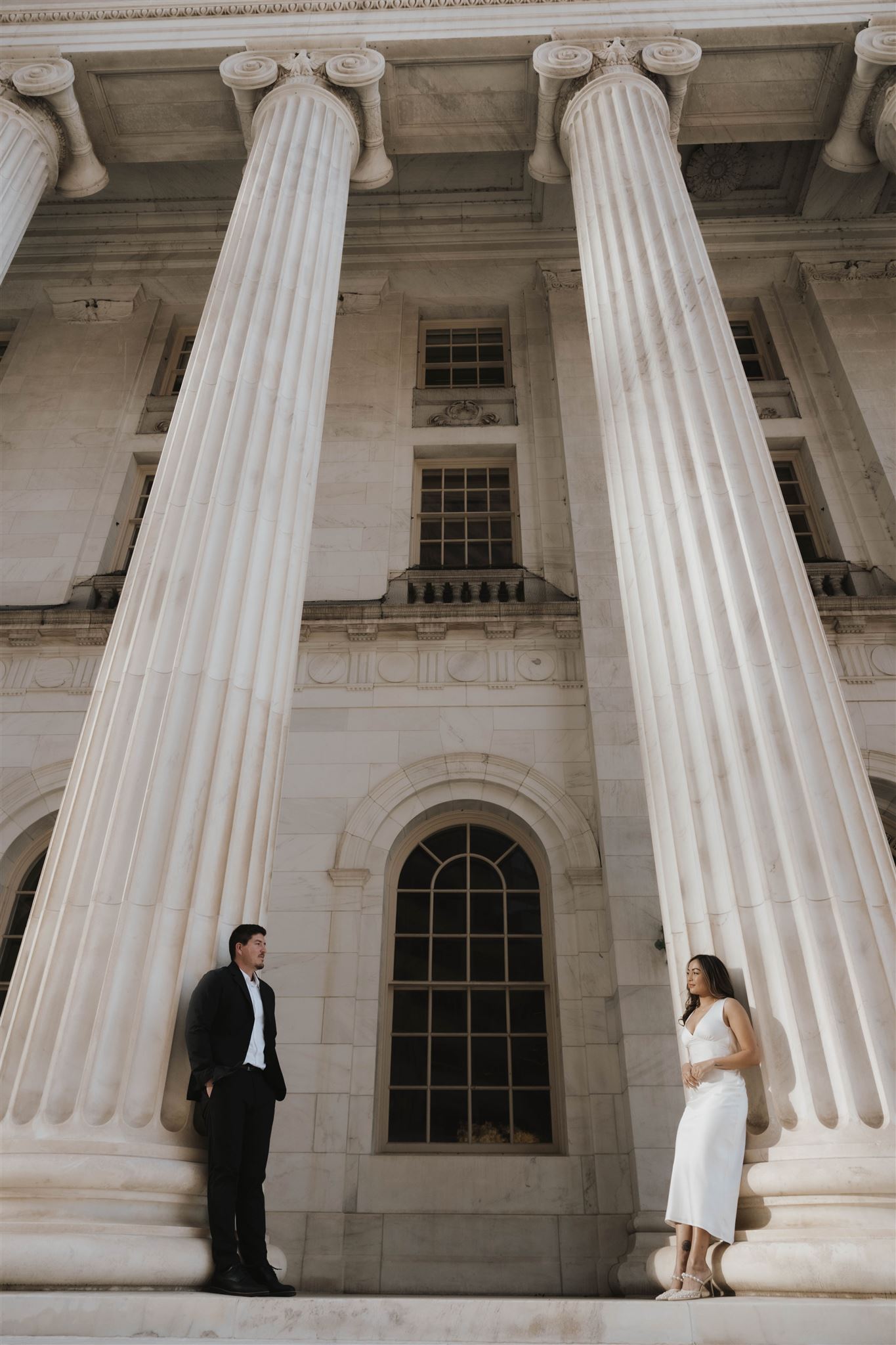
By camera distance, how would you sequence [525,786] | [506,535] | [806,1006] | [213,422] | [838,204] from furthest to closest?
[838,204] < [506,535] < [525,786] < [213,422] < [806,1006]

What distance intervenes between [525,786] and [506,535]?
4.68 m

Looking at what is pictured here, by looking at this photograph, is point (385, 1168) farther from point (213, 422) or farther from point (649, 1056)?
point (213, 422)

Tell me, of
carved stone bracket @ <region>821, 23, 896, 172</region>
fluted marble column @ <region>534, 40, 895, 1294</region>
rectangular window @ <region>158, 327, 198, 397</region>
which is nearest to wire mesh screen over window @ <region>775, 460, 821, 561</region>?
carved stone bracket @ <region>821, 23, 896, 172</region>

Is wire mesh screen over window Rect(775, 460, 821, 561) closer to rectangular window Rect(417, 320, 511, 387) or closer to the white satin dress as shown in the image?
rectangular window Rect(417, 320, 511, 387)

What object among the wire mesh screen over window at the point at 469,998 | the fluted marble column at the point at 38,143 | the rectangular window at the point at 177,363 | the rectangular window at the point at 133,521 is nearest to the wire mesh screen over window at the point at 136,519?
the rectangular window at the point at 133,521

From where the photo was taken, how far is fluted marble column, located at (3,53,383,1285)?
14.7ft

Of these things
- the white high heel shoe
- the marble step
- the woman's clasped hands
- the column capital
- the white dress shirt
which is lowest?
the marble step

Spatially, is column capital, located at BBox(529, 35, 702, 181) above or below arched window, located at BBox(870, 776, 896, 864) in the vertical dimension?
above

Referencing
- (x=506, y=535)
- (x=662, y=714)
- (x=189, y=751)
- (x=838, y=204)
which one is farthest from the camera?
(x=838, y=204)

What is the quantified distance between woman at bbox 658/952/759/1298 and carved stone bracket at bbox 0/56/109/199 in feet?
43.3

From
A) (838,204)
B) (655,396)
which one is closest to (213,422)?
(655,396)

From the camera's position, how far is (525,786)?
36.2ft

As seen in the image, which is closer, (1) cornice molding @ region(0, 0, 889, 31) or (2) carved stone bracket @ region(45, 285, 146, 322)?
(1) cornice molding @ region(0, 0, 889, 31)

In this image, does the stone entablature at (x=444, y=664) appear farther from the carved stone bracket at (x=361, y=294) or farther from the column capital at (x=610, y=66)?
the carved stone bracket at (x=361, y=294)
